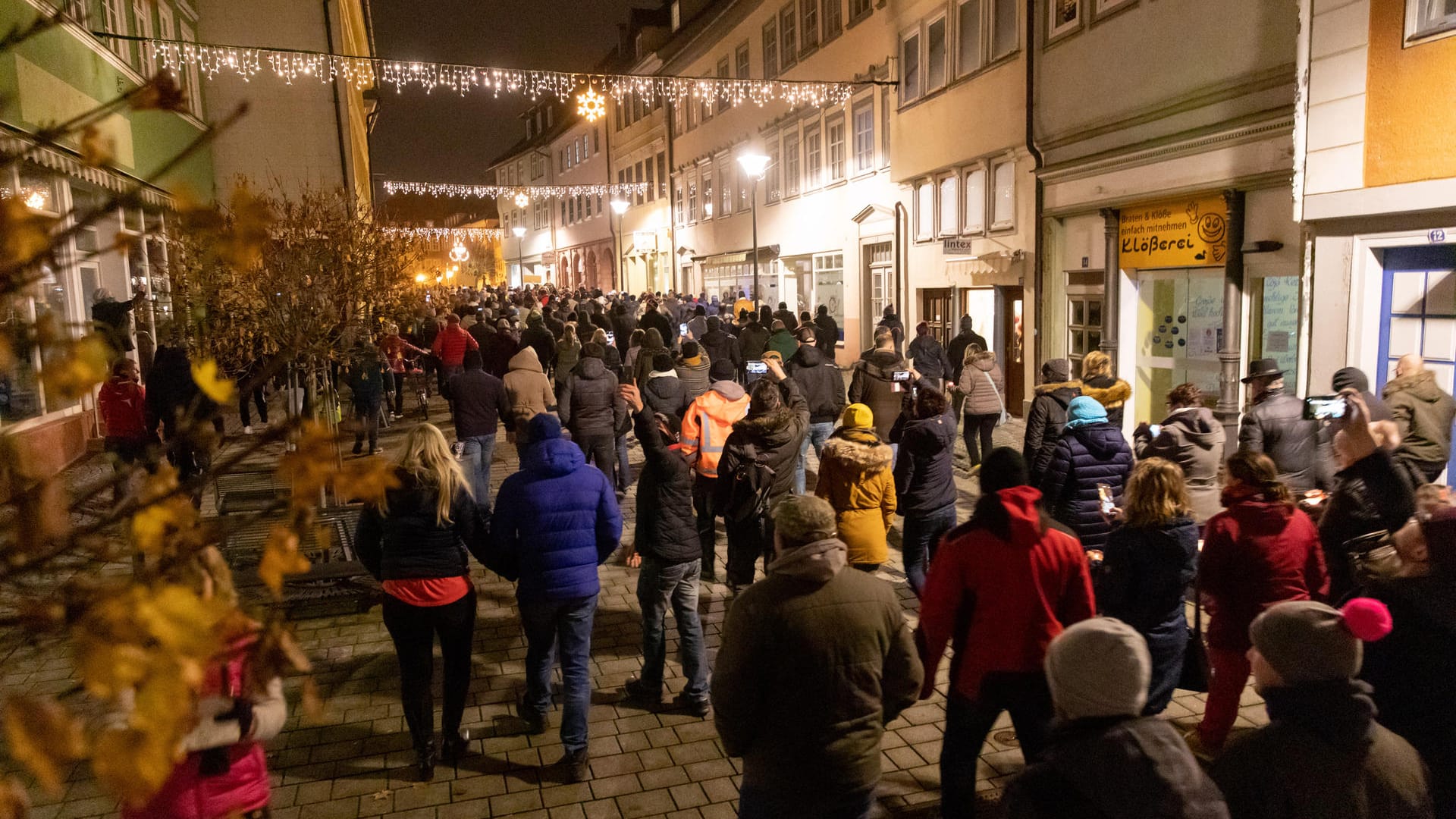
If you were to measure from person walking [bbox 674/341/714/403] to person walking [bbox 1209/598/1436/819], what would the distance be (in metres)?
7.99

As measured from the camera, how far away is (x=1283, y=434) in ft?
21.8

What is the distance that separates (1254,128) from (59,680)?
12164 mm

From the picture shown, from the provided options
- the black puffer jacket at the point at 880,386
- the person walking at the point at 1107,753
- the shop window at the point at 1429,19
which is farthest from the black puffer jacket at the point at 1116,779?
the shop window at the point at 1429,19

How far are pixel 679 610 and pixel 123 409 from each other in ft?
19.8

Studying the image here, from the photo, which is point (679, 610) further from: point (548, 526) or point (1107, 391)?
point (1107, 391)

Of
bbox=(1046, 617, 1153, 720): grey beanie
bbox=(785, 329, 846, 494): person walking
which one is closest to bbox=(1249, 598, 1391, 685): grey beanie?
bbox=(1046, 617, 1153, 720): grey beanie

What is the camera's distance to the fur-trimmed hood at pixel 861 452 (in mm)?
5914

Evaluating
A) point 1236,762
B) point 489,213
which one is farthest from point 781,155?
point 489,213

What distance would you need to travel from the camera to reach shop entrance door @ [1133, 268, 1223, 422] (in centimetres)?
1224

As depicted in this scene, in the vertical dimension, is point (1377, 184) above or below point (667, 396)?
above

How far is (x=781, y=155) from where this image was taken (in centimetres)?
2875

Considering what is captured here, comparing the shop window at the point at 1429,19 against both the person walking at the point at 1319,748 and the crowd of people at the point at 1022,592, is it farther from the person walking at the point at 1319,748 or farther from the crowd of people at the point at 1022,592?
the person walking at the point at 1319,748

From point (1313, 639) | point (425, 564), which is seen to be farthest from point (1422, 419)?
point (425, 564)

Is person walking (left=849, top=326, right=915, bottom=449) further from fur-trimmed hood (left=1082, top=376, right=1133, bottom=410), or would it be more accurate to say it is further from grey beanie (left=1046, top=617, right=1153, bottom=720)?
grey beanie (left=1046, top=617, right=1153, bottom=720)
